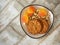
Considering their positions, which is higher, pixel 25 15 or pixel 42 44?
pixel 25 15

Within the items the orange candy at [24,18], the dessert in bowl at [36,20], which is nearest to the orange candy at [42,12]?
the dessert in bowl at [36,20]

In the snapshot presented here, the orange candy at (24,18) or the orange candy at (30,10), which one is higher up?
the orange candy at (30,10)

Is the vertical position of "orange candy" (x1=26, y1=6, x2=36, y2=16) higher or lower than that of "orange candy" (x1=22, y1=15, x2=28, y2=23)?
higher

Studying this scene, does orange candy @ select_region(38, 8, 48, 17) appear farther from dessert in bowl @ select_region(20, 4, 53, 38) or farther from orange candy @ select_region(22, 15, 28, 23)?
orange candy @ select_region(22, 15, 28, 23)

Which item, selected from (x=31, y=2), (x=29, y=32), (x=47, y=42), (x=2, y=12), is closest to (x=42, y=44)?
(x=47, y=42)

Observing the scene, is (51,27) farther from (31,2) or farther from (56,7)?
(31,2)

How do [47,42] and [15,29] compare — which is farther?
[15,29]

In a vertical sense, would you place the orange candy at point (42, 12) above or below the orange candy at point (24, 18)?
above

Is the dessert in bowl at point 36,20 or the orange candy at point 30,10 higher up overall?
the orange candy at point 30,10

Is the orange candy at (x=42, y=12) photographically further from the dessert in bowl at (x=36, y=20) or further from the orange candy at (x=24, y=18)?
the orange candy at (x=24, y=18)

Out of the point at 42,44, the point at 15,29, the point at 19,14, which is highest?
the point at 19,14

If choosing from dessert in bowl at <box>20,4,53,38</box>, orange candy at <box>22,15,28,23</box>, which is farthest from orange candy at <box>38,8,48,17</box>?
orange candy at <box>22,15,28,23</box>
